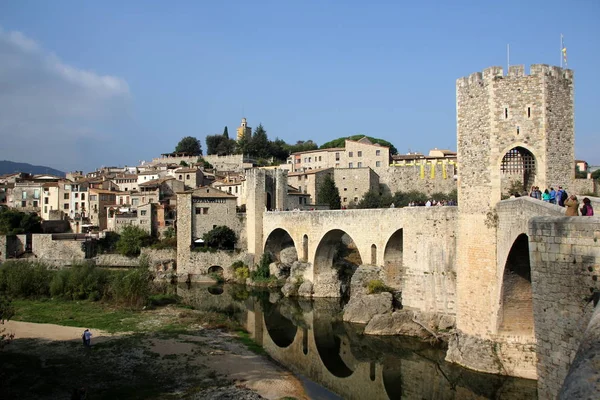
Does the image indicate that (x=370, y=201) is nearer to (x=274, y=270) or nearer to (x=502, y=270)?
(x=274, y=270)

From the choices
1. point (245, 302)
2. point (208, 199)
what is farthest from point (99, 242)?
point (245, 302)

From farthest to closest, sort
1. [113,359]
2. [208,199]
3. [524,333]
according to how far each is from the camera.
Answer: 1. [208,199]
2. [113,359]
3. [524,333]

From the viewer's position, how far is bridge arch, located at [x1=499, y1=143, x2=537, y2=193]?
15221 mm

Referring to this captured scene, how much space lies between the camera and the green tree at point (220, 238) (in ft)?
140

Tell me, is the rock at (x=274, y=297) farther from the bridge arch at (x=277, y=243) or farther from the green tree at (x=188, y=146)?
the green tree at (x=188, y=146)

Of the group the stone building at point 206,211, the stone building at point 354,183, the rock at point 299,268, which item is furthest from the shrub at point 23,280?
the stone building at point 354,183

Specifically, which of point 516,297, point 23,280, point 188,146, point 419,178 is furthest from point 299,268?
point 188,146

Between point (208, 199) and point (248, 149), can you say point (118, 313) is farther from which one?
point (248, 149)

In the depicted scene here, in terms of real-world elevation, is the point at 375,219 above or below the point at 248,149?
below

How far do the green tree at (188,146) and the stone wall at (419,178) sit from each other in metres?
47.8

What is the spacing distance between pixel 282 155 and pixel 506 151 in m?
76.9

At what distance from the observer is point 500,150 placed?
1499 centimetres

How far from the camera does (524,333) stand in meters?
14.6

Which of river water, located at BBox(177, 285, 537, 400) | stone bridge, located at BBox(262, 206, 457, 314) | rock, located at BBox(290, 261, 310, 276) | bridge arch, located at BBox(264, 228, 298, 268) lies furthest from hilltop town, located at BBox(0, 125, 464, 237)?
river water, located at BBox(177, 285, 537, 400)
